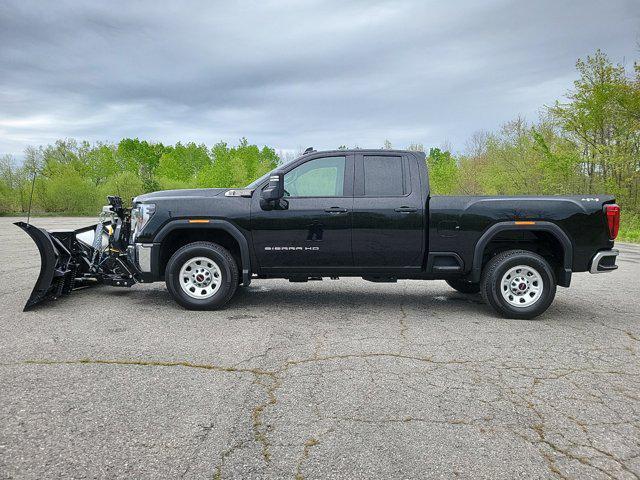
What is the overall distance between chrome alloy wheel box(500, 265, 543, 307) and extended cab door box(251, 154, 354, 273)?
6.45ft

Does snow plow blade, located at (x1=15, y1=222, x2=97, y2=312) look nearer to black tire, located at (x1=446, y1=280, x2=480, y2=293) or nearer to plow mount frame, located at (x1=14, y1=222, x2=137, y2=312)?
plow mount frame, located at (x1=14, y1=222, x2=137, y2=312)

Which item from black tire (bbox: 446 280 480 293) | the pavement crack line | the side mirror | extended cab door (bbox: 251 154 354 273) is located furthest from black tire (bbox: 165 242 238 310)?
black tire (bbox: 446 280 480 293)

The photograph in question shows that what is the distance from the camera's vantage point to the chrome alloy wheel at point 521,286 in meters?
5.91

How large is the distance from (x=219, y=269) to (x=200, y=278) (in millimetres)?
296

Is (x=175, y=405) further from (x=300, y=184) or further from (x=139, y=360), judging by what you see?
(x=300, y=184)

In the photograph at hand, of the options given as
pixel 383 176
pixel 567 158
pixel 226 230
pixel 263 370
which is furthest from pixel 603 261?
pixel 567 158

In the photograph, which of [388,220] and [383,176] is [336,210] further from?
[383,176]

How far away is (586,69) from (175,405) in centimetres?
2942

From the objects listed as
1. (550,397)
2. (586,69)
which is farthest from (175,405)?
(586,69)

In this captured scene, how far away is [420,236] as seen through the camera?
6.05 meters

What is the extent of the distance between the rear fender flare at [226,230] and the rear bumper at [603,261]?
13.9ft

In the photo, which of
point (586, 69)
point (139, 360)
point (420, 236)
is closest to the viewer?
point (139, 360)

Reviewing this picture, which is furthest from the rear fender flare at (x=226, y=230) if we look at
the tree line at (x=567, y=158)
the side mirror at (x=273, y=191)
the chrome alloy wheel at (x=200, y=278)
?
the tree line at (x=567, y=158)

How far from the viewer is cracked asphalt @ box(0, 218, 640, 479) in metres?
2.65
